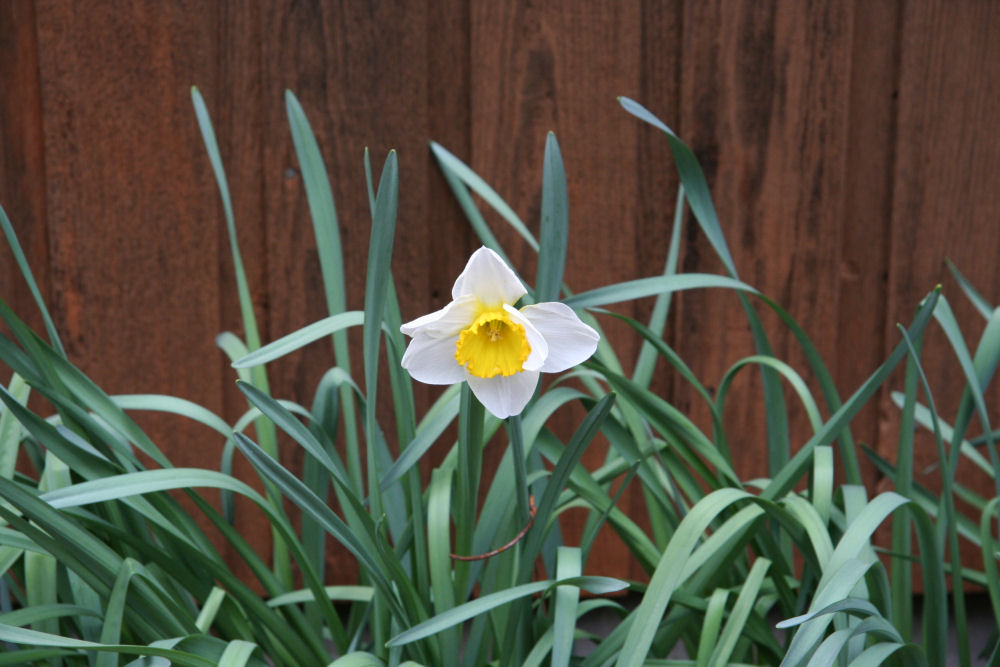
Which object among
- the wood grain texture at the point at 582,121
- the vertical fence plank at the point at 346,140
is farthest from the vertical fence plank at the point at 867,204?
the vertical fence plank at the point at 346,140

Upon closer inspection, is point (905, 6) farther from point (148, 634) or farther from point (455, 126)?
point (148, 634)

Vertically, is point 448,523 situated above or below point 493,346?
below

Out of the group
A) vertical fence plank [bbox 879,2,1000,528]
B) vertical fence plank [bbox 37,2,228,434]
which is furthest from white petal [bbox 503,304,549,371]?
vertical fence plank [bbox 879,2,1000,528]

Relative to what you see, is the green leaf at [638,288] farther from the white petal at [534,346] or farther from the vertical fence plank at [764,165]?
the vertical fence plank at [764,165]

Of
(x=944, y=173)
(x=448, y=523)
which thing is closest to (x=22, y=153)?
(x=448, y=523)

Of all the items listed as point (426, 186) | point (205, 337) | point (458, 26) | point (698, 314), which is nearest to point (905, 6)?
point (698, 314)

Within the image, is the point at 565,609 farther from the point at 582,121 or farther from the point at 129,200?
the point at 129,200
